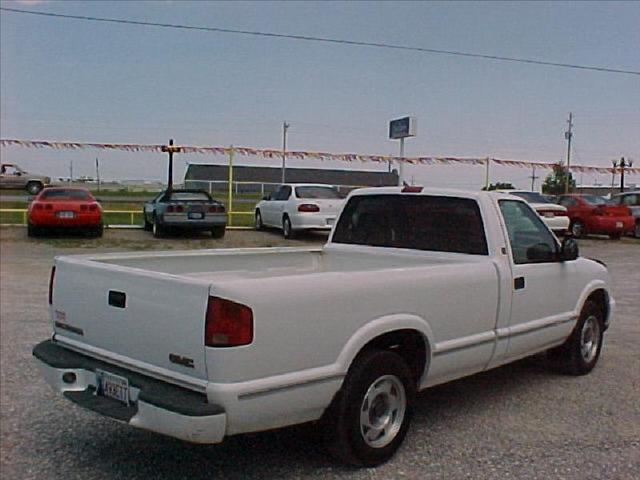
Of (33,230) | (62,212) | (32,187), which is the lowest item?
(33,230)

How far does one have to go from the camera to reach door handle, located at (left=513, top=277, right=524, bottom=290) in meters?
5.31

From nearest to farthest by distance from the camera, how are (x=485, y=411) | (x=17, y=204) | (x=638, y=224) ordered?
(x=485, y=411) < (x=638, y=224) < (x=17, y=204)

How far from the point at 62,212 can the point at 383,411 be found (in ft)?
52.7

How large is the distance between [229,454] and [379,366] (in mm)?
1129

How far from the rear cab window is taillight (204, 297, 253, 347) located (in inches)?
94.8

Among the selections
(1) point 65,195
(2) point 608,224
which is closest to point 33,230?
(1) point 65,195

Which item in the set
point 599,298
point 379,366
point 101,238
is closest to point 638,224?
point 101,238

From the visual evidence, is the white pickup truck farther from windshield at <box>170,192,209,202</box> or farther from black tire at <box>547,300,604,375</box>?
windshield at <box>170,192,209,202</box>

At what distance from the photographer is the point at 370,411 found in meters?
4.32

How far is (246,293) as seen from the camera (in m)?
3.56

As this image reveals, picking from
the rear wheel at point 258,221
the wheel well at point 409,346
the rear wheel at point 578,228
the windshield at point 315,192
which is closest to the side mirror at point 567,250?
the wheel well at point 409,346

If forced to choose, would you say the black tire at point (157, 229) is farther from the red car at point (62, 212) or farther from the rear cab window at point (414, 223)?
the rear cab window at point (414, 223)

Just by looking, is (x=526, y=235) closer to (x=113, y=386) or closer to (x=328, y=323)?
(x=328, y=323)

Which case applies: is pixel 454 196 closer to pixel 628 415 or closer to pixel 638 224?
pixel 628 415
